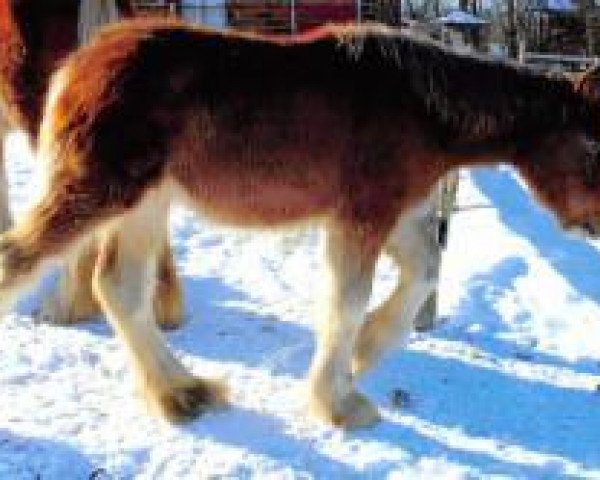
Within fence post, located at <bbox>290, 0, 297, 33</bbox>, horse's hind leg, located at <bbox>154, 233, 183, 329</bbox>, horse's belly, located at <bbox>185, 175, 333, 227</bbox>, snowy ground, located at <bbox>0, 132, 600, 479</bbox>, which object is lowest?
snowy ground, located at <bbox>0, 132, 600, 479</bbox>

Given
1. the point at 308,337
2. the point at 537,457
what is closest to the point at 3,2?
the point at 308,337

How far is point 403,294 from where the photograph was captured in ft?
18.6

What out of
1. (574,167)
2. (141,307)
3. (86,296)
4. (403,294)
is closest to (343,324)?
(403,294)

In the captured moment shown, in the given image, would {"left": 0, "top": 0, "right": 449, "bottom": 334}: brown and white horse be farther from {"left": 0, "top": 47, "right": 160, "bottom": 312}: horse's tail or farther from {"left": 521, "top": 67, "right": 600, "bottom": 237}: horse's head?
{"left": 0, "top": 47, "right": 160, "bottom": 312}: horse's tail

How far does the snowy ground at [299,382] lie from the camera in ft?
16.0

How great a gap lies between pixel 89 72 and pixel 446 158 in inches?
64.0

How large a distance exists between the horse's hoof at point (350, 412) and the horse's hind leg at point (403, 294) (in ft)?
1.35

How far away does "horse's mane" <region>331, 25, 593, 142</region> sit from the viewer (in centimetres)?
512

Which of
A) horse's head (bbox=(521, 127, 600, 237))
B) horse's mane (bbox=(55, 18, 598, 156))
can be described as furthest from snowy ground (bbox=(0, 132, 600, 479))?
horse's head (bbox=(521, 127, 600, 237))

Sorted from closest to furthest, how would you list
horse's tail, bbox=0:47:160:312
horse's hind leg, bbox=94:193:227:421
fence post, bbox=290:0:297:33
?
1. horse's tail, bbox=0:47:160:312
2. horse's hind leg, bbox=94:193:227:421
3. fence post, bbox=290:0:297:33

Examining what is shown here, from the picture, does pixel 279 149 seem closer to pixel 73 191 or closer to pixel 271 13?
pixel 73 191

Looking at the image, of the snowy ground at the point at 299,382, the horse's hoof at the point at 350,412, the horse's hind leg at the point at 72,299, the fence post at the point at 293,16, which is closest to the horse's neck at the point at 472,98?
the snowy ground at the point at 299,382

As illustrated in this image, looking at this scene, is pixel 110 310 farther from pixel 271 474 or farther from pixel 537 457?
pixel 537 457

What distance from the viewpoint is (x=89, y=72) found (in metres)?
4.89
